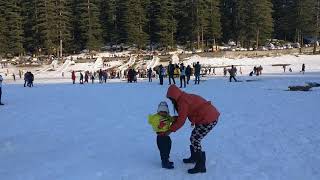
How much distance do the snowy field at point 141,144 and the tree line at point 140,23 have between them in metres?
51.2

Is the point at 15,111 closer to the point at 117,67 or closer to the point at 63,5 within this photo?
the point at 117,67

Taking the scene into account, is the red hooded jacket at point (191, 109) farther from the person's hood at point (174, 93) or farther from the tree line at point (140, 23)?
the tree line at point (140, 23)

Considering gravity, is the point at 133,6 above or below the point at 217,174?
above

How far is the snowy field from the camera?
7863 millimetres

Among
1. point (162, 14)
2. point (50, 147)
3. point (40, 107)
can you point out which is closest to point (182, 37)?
point (162, 14)

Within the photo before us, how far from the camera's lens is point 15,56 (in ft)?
232

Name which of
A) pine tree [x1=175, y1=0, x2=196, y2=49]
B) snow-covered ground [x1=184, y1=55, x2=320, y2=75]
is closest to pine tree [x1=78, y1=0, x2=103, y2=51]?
pine tree [x1=175, y1=0, x2=196, y2=49]

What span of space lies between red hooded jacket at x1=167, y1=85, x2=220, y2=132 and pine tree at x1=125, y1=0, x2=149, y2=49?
6053 cm

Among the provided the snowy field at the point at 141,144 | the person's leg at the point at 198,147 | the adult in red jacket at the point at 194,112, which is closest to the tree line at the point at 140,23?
the snowy field at the point at 141,144

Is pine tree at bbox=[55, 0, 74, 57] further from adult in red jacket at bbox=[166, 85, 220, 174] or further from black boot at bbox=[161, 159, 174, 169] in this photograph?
adult in red jacket at bbox=[166, 85, 220, 174]

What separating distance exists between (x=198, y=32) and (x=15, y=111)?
171 feet

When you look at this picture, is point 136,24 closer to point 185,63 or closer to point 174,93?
point 185,63

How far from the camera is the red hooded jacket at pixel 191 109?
723 cm

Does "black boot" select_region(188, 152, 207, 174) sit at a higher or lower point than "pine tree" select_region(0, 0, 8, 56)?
lower
